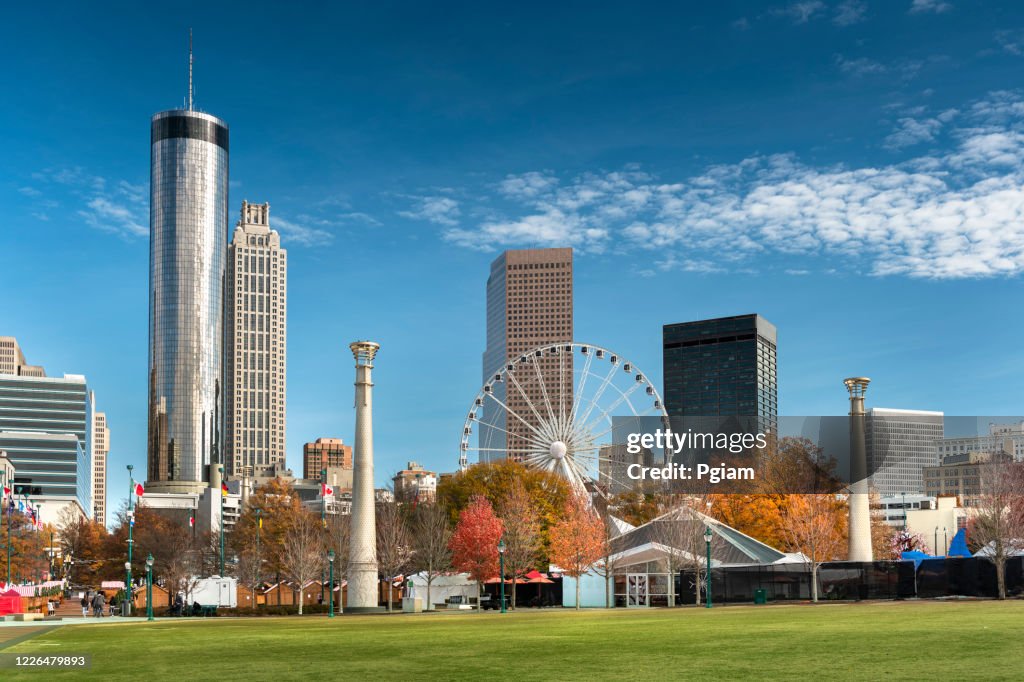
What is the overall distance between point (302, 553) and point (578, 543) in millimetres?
20822

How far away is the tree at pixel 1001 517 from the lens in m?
60.0

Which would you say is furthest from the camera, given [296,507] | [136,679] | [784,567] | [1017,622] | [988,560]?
[296,507]

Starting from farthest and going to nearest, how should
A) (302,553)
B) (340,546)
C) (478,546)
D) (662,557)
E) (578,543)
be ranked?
(340,546) → (478,546) → (302,553) → (578,543) → (662,557)

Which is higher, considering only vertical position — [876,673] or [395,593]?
[876,673]

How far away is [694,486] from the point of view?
302 feet

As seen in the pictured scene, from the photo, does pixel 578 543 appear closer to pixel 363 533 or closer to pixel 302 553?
pixel 363 533

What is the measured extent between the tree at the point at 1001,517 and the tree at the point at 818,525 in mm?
9564

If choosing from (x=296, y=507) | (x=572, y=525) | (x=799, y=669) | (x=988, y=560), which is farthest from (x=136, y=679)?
(x=296, y=507)

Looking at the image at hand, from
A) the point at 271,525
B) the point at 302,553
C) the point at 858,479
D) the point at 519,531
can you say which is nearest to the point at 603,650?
the point at 858,479

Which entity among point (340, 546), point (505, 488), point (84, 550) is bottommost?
point (84, 550)

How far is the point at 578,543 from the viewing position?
3105 inches

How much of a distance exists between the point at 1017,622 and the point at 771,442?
A: 64779mm

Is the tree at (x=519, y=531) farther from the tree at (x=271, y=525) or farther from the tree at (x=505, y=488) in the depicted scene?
the tree at (x=271, y=525)

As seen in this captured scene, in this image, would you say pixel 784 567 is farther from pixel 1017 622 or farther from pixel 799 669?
pixel 799 669
